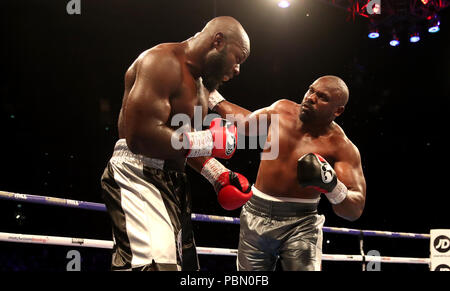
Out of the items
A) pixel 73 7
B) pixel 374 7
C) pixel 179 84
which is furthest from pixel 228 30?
pixel 73 7

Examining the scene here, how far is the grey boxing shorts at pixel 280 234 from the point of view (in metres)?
2.42

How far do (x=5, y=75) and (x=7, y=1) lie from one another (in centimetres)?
96

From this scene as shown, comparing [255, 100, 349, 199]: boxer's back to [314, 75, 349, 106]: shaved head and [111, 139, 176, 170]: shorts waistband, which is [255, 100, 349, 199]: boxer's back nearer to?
[314, 75, 349, 106]: shaved head

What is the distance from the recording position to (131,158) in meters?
1.60

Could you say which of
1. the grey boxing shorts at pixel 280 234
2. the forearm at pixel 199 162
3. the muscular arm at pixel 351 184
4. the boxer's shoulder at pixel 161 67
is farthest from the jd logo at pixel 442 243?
the boxer's shoulder at pixel 161 67

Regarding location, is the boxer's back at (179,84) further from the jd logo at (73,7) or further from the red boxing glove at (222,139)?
the jd logo at (73,7)

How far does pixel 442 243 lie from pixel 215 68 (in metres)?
3.01

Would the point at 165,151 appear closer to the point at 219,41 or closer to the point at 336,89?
the point at 219,41

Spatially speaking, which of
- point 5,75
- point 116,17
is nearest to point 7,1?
point 5,75

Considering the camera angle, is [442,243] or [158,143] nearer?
[158,143]

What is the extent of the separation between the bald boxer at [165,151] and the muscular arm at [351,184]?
2.91ft

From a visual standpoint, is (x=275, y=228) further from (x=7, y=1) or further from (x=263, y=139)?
(x=7, y=1)

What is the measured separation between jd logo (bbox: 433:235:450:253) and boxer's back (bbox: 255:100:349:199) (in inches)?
70.5

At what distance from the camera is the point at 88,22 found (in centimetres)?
653
